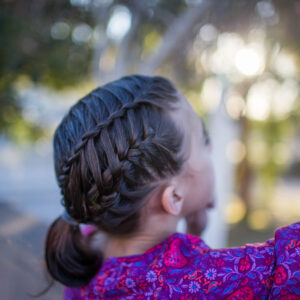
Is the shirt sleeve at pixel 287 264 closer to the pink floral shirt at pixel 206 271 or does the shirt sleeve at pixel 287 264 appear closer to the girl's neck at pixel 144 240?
the pink floral shirt at pixel 206 271

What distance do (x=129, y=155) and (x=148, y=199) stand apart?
0.14m

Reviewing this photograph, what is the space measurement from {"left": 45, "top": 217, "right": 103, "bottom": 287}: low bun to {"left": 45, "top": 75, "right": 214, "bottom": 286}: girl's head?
6.5 inches

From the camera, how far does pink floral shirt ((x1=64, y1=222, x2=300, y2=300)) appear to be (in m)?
0.69

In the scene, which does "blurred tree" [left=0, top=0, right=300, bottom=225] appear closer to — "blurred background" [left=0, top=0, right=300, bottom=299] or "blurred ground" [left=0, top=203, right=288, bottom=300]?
"blurred background" [left=0, top=0, right=300, bottom=299]

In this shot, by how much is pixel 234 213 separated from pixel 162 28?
20.1 feet

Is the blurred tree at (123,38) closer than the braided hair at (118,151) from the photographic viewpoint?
No

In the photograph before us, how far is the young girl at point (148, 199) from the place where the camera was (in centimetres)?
72

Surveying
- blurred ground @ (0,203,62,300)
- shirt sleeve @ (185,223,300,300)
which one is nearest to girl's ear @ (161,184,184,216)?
shirt sleeve @ (185,223,300,300)

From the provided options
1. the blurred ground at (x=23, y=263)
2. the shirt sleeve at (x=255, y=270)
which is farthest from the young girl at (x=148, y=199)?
the blurred ground at (x=23, y=263)

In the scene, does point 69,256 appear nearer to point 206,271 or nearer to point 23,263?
point 206,271

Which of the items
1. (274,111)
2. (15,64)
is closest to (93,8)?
(15,64)

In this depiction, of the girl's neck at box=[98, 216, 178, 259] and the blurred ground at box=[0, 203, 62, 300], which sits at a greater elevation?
the girl's neck at box=[98, 216, 178, 259]

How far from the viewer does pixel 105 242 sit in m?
0.98

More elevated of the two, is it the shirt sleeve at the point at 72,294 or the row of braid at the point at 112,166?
the row of braid at the point at 112,166
